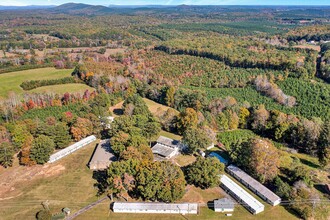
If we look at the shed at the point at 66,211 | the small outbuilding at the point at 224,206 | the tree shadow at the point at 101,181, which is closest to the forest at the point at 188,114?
the tree shadow at the point at 101,181

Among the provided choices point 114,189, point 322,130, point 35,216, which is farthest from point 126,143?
point 322,130

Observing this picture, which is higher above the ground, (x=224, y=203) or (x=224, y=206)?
(x=224, y=203)

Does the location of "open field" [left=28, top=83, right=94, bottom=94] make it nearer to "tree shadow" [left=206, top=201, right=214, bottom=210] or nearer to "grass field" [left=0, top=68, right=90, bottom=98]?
"grass field" [left=0, top=68, right=90, bottom=98]

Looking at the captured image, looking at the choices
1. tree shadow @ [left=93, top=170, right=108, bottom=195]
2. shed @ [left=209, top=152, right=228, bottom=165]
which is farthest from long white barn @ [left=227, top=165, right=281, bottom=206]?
tree shadow @ [left=93, top=170, right=108, bottom=195]

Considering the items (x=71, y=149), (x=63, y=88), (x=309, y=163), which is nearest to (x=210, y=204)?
(x=309, y=163)

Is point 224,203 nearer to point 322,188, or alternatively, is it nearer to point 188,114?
point 322,188

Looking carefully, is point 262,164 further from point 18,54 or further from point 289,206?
point 18,54
